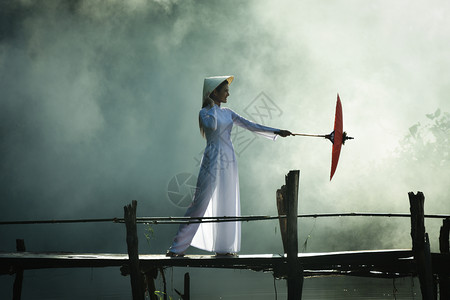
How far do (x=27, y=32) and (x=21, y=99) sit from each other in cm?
411

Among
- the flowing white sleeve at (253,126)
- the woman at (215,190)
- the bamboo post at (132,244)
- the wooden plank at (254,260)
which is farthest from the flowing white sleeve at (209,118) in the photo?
the wooden plank at (254,260)

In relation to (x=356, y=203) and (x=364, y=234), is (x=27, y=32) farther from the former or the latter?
(x=364, y=234)

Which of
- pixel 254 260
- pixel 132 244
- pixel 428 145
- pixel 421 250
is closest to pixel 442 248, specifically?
pixel 421 250

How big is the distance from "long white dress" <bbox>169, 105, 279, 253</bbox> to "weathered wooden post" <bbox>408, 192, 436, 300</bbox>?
225 cm

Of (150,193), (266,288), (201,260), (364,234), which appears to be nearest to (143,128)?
(150,193)

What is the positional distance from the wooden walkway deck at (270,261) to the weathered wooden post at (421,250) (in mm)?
142

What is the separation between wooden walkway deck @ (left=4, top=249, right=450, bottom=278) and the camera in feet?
21.0

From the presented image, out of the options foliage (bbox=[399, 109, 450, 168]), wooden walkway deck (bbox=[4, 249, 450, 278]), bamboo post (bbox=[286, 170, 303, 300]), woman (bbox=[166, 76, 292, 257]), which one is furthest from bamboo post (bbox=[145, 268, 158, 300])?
foliage (bbox=[399, 109, 450, 168])

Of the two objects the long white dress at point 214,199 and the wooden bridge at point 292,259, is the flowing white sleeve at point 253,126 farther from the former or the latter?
the wooden bridge at point 292,259

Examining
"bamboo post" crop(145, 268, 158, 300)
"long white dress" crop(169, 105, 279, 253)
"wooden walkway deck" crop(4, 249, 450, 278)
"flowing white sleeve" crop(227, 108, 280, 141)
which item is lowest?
"bamboo post" crop(145, 268, 158, 300)

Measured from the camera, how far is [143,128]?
1403 inches

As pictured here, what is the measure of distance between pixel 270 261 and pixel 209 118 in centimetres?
199

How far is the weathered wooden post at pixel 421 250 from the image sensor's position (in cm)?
654

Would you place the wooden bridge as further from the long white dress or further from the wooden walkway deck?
the long white dress
